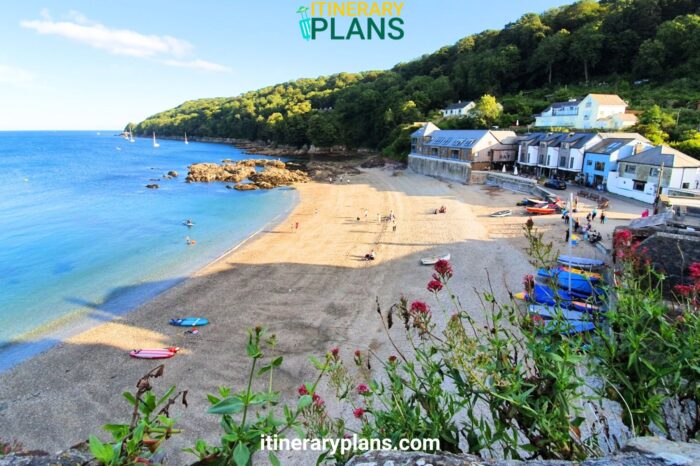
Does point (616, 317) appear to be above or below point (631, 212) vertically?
above

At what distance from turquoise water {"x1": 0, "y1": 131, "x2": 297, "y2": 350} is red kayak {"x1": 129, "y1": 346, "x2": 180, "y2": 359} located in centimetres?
514

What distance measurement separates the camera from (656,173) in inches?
1218

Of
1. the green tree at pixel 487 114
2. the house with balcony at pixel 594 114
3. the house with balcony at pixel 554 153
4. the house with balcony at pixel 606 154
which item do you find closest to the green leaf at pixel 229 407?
the house with balcony at pixel 606 154

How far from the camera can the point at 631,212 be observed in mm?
30125

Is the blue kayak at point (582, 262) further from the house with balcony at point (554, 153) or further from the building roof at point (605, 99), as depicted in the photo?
the building roof at point (605, 99)

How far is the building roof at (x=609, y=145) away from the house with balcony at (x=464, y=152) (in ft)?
40.0

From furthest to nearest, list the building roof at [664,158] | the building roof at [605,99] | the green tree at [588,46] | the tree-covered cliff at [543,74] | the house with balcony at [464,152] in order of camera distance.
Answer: the green tree at [588,46]
the tree-covered cliff at [543,74]
the building roof at [605,99]
the house with balcony at [464,152]
the building roof at [664,158]

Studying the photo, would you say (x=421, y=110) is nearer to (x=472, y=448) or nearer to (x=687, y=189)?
(x=687, y=189)

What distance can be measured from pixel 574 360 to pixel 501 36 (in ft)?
368

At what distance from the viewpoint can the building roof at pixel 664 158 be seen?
98.9ft

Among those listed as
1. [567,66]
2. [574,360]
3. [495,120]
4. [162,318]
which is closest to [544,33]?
[567,66]

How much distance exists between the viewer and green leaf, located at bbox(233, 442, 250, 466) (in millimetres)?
1820

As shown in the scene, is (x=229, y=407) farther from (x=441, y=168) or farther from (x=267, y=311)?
(x=441, y=168)

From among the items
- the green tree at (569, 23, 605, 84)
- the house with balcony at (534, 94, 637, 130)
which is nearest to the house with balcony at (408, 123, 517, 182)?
the house with balcony at (534, 94, 637, 130)
